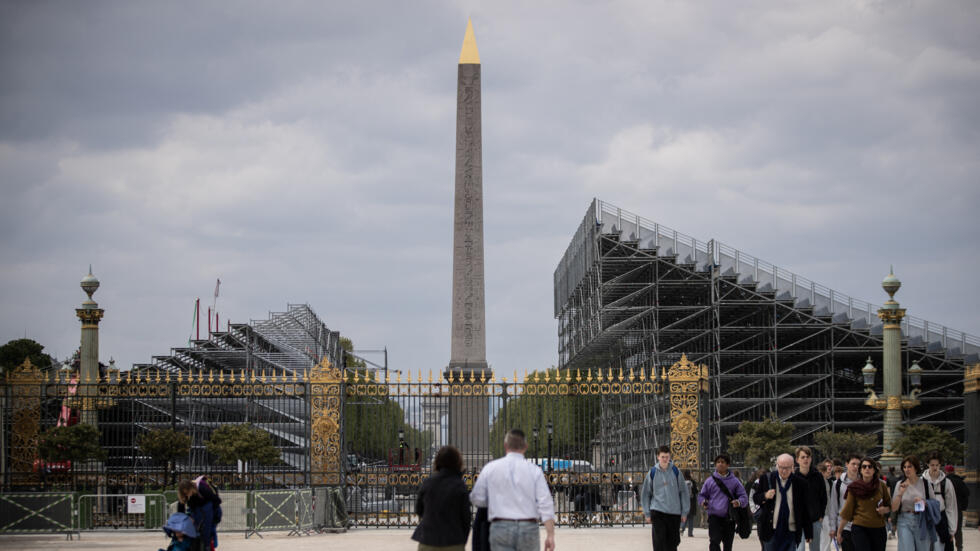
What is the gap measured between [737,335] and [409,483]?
107 ft

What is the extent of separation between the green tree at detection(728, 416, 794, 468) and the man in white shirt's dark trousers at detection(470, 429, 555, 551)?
92.1ft

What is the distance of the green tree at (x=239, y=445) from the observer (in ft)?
73.0

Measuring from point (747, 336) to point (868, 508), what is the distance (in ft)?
135

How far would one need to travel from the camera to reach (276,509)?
2016 centimetres

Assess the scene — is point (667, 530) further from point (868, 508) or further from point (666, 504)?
point (868, 508)

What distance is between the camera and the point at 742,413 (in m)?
49.8

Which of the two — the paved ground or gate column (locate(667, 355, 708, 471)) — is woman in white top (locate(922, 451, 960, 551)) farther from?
gate column (locate(667, 355, 708, 471))

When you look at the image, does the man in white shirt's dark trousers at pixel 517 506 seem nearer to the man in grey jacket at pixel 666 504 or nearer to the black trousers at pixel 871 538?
the man in grey jacket at pixel 666 504

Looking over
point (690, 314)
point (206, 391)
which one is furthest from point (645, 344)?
point (206, 391)

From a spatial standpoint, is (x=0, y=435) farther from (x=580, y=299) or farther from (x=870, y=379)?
(x=580, y=299)

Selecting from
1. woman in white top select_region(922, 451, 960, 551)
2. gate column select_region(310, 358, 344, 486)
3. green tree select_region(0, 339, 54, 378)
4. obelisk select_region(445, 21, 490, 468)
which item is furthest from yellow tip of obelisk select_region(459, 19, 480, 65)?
green tree select_region(0, 339, 54, 378)

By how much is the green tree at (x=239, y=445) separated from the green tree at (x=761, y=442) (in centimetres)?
1774

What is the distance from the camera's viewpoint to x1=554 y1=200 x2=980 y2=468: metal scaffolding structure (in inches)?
1885

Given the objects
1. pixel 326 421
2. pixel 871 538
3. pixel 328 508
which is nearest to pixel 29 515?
pixel 328 508
